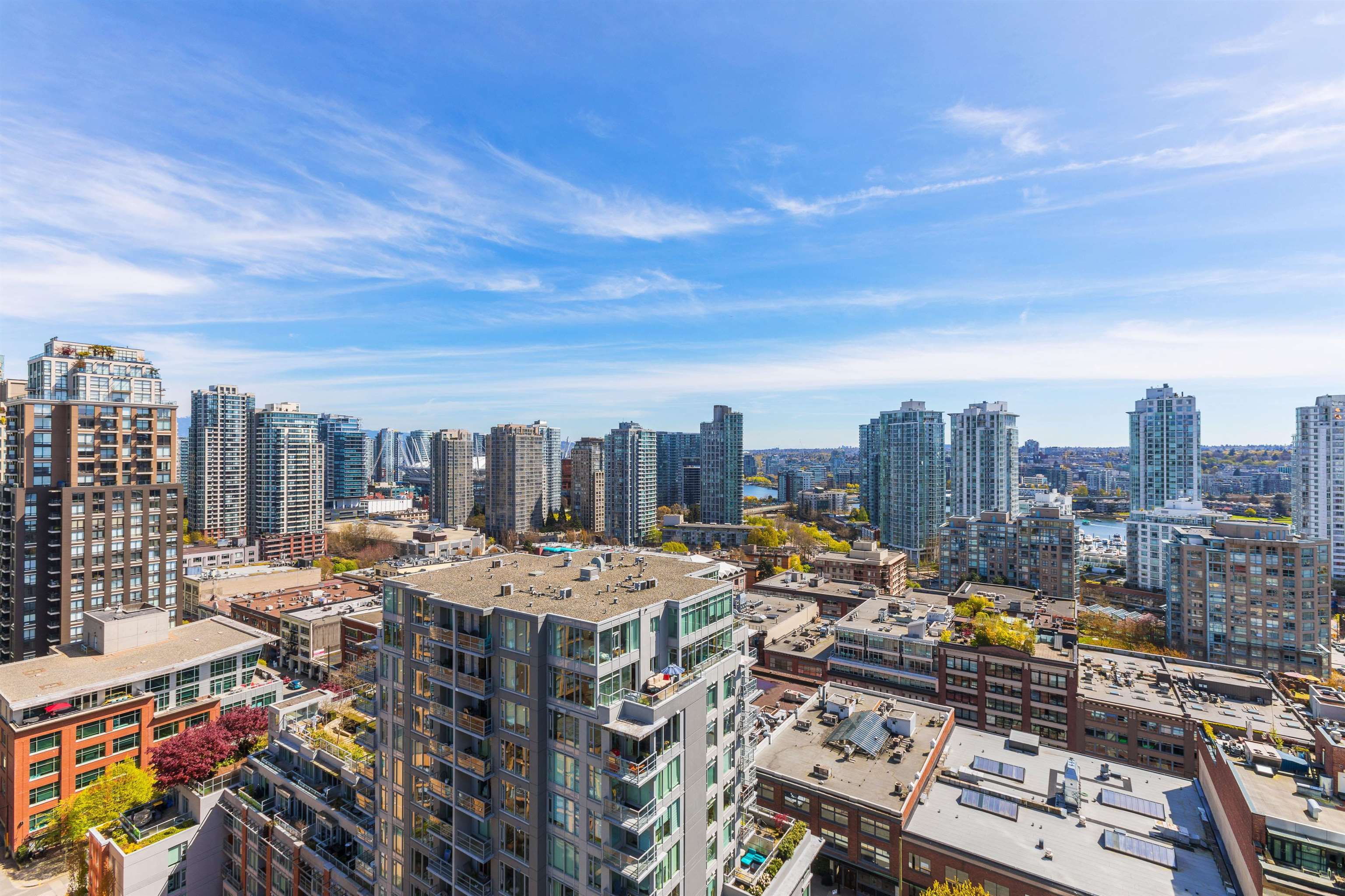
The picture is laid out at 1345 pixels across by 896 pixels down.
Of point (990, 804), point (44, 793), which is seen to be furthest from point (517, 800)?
point (44, 793)

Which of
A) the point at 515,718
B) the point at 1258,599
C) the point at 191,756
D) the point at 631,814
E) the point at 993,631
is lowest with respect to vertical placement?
the point at 191,756

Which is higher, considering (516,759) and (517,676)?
(517,676)

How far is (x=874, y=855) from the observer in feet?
107

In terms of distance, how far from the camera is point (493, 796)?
21547 mm

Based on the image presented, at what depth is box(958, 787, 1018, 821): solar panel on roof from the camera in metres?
33.0

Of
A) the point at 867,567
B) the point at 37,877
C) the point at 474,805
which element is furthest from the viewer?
the point at 867,567

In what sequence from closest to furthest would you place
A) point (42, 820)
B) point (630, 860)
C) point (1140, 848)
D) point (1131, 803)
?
point (630, 860), point (1140, 848), point (1131, 803), point (42, 820)

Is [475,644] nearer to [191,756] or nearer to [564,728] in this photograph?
[564,728]

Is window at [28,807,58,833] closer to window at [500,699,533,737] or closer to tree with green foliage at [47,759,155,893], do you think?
tree with green foliage at [47,759,155,893]

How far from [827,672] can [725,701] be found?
37430 mm

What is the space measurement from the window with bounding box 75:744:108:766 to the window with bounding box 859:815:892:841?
4730 centimetres

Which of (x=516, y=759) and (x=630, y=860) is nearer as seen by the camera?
(x=630, y=860)

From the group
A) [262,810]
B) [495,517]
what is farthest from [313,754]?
[495,517]

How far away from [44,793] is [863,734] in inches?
1996
